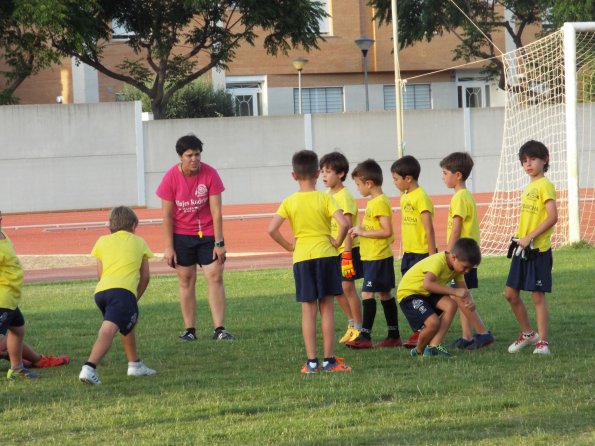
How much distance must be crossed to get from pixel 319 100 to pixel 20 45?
1799cm

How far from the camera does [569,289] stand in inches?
476

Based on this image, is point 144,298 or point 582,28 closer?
point 144,298

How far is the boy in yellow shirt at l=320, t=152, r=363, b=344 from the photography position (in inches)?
345

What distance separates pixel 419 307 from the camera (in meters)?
8.13

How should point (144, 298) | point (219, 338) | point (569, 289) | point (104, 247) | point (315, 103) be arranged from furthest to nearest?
point (315, 103)
point (144, 298)
point (569, 289)
point (219, 338)
point (104, 247)

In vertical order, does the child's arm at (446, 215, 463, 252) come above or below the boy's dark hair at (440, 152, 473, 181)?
below

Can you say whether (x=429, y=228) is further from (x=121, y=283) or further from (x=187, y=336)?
(x=121, y=283)

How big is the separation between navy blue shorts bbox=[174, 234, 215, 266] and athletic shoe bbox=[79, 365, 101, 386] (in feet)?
7.90

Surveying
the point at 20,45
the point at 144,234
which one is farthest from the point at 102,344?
the point at 20,45

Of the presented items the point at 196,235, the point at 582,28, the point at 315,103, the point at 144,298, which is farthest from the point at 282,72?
the point at 196,235

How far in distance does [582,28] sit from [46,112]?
64.3 feet

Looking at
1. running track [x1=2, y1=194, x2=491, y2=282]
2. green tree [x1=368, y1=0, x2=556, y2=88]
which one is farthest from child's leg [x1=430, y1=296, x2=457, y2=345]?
green tree [x1=368, y1=0, x2=556, y2=88]

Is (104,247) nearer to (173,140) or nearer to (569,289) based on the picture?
(569,289)

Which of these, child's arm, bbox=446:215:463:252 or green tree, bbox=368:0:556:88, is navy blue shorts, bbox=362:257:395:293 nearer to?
child's arm, bbox=446:215:463:252
